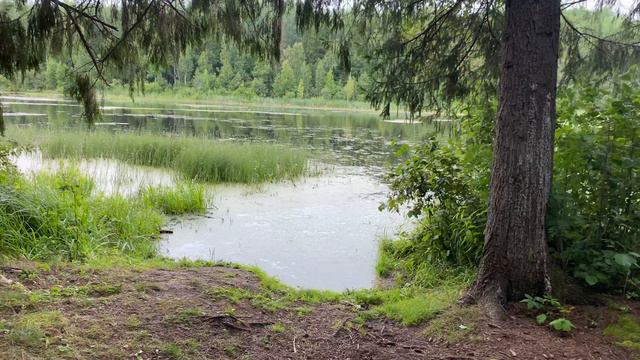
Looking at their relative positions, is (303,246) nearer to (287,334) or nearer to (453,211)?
(453,211)

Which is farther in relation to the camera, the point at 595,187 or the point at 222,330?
the point at 595,187

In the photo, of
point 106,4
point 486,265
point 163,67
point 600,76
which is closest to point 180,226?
point 163,67

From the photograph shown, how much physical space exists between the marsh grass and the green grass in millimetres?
3080

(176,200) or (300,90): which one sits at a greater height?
(300,90)

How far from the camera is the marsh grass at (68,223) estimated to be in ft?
15.2

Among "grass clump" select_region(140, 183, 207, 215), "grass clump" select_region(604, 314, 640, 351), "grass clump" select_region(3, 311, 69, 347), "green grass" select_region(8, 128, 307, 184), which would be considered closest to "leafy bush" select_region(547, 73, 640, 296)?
"grass clump" select_region(604, 314, 640, 351)

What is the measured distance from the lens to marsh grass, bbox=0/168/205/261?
15.2ft

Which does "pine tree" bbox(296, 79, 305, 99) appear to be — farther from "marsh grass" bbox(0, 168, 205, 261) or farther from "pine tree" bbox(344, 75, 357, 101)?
"marsh grass" bbox(0, 168, 205, 261)

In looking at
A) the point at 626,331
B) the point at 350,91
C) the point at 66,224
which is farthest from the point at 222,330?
the point at 350,91

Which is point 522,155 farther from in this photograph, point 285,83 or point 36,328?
point 285,83

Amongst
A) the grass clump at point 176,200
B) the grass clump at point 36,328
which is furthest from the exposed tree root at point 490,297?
the grass clump at point 176,200

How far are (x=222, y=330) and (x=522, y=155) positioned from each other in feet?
6.78

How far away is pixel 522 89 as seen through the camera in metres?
2.93

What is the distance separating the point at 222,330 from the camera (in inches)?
113
